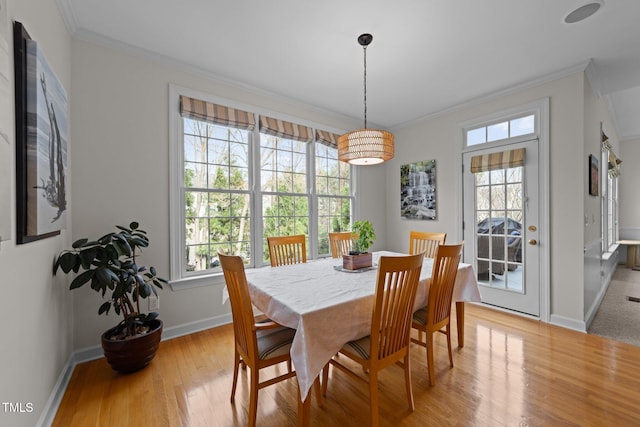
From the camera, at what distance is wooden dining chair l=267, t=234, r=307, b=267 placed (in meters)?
2.70

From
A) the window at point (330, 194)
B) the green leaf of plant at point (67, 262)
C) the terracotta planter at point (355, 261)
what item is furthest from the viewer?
the window at point (330, 194)

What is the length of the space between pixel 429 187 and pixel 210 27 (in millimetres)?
3446

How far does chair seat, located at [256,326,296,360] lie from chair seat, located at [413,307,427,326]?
3.19 feet

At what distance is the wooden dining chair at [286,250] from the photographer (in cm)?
270

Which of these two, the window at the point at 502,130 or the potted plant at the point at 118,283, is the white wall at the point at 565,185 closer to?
the window at the point at 502,130

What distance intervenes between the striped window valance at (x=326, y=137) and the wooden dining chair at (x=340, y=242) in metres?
1.49

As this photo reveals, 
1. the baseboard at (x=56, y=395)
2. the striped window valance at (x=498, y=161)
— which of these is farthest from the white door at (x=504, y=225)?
the baseboard at (x=56, y=395)

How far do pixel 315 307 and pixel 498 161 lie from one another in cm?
318

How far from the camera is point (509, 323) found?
304 cm

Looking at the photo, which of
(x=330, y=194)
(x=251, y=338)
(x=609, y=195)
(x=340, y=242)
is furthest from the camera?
(x=609, y=195)

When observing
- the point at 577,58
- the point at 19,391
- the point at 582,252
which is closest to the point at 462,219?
the point at 582,252

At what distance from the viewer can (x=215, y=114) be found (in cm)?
298

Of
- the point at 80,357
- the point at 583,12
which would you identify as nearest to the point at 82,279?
the point at 80,357

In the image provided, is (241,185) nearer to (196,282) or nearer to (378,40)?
(196,282)
